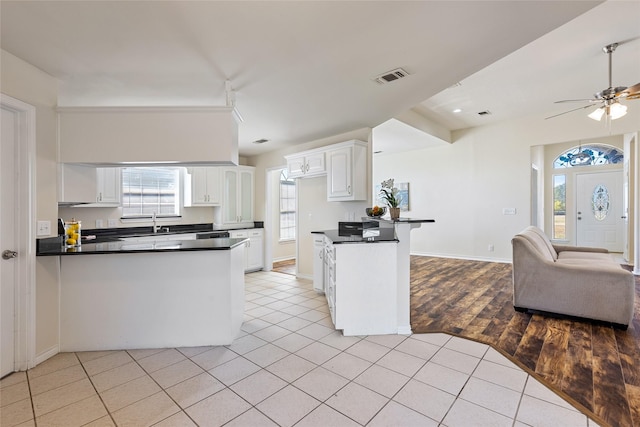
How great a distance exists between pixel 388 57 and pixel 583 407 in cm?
265

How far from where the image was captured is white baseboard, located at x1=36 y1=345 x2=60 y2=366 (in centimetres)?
233

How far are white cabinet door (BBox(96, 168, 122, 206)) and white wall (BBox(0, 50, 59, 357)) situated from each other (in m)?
1.48

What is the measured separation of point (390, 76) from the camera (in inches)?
105

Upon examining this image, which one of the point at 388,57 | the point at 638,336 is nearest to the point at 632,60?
the point at 638,336

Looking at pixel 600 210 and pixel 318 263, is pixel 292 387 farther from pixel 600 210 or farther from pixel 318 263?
pixel 600 210

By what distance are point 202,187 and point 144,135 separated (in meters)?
2.53

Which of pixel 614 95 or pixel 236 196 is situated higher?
pixel 614 95

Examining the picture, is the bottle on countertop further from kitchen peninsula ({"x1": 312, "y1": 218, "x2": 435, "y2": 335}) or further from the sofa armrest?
the sofa armrest

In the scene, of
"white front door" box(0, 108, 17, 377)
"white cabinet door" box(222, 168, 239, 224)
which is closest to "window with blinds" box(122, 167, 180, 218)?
"white cabinet door" box(222, 168, 239, 224)

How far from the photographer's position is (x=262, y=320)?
3211 millimetres

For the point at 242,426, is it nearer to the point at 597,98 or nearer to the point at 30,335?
the point at 30,335

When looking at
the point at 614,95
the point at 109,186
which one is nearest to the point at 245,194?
the point at 109,186

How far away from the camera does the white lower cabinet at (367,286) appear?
111 inches

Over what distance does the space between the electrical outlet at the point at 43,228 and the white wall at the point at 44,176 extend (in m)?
0.04
